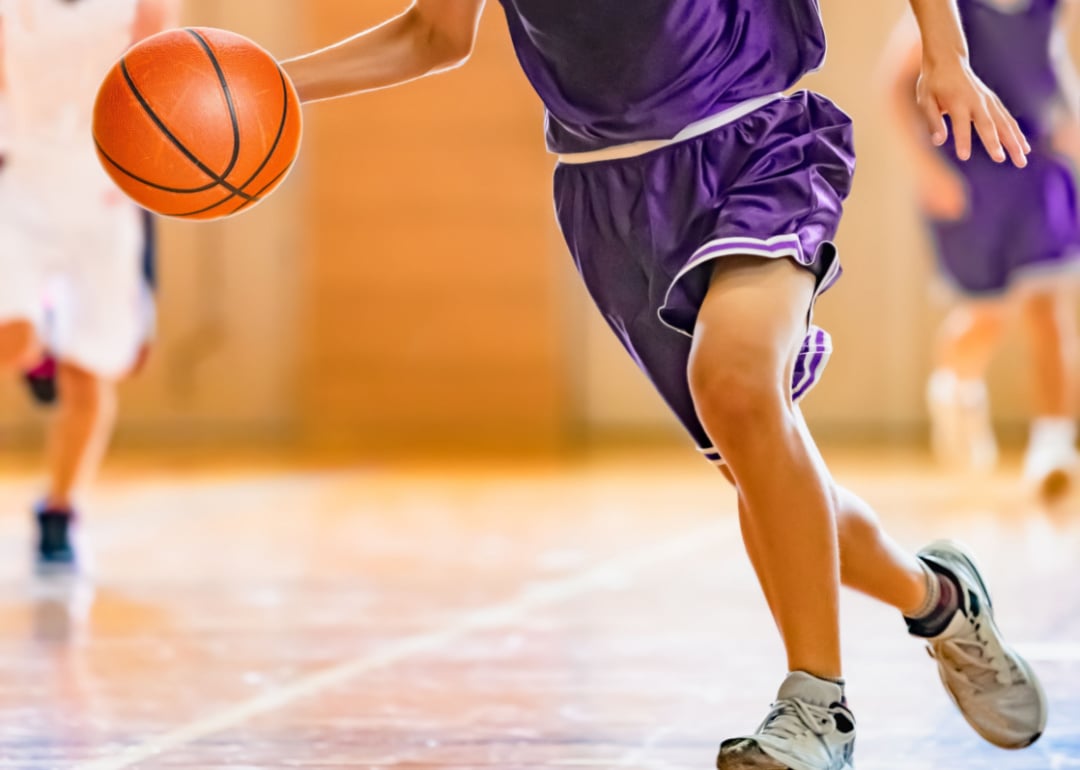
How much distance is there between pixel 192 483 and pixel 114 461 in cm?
141

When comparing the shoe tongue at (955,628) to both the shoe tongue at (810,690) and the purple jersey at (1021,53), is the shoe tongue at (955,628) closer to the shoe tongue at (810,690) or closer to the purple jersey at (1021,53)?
the shoe tongue at (810,690)

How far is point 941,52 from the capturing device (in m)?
2.14

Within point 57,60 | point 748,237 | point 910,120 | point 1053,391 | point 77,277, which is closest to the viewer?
point 748,237

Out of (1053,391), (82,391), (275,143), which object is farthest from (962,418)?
(275,143)

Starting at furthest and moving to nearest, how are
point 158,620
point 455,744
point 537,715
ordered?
point 158,620, point 537,715, point 455,744

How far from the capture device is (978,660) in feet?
7.96

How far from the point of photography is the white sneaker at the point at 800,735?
6.66 ft

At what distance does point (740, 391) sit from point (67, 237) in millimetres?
2743

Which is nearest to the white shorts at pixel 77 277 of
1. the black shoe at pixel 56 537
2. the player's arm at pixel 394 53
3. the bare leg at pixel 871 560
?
the black shoe at pixel 56 537

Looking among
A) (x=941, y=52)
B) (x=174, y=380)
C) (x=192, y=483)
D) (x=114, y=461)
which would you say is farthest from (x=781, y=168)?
(x=174, y=380)

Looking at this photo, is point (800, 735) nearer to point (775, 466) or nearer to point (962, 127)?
point (775, 466)

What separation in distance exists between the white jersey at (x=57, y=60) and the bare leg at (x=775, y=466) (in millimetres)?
2017

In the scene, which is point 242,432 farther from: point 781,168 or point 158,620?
point 781,168

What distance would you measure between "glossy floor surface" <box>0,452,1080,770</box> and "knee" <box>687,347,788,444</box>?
47 cm
